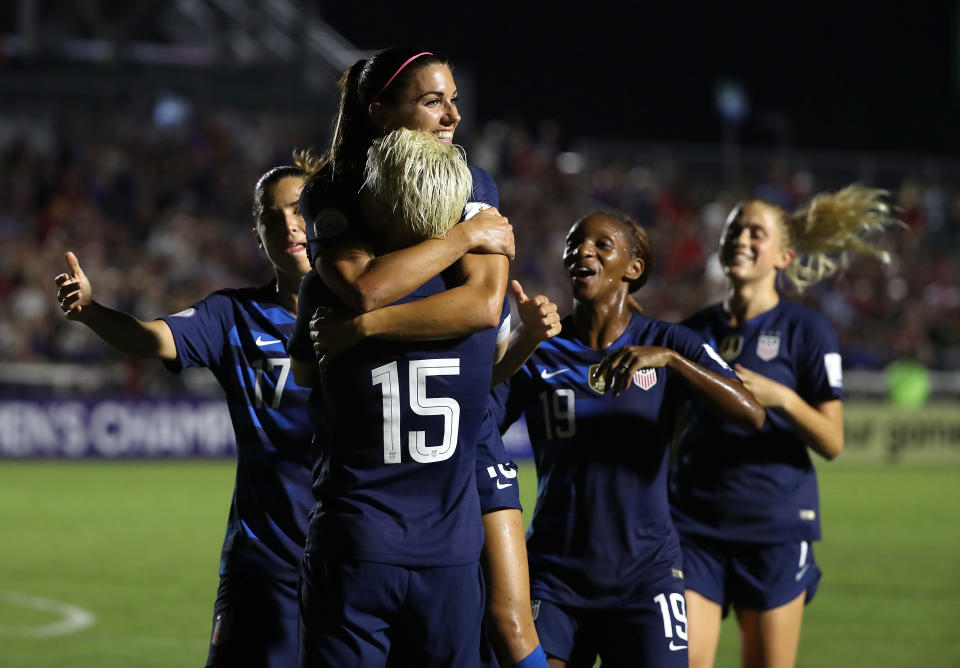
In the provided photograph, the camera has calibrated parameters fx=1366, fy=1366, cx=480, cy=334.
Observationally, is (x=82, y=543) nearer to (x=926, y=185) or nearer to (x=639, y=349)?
(x=639, y=349)

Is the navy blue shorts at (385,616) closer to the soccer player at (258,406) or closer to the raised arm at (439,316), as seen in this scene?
the raised arm at (439,316)

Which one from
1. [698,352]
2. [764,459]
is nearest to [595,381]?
[698,352]

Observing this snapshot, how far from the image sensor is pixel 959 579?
36.1 feet

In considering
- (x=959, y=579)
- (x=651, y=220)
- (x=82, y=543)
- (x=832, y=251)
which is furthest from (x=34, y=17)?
(x=832, y=251)

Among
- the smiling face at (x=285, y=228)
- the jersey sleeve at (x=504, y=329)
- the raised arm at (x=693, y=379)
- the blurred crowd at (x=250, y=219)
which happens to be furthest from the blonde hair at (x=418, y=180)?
the blurred crowd at (x=250, y=219)

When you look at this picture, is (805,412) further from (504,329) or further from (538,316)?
(504,329)

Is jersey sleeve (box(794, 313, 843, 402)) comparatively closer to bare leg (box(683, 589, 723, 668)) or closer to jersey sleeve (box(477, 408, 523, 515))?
bare leg (box(683, 589, 723, 668))

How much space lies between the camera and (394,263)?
3.22m

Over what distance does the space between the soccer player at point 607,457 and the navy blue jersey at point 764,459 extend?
2.96ft

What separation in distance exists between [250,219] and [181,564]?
43.4ft

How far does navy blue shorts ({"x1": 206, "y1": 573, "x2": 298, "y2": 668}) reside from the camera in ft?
14.0

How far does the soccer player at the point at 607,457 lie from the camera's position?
434cm

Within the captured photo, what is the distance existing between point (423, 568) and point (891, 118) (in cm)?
5211

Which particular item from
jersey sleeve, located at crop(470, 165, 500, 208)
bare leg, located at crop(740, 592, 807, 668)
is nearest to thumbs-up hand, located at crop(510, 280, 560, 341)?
jersey sleeve, located at crop(470, 165, 500, 208)
